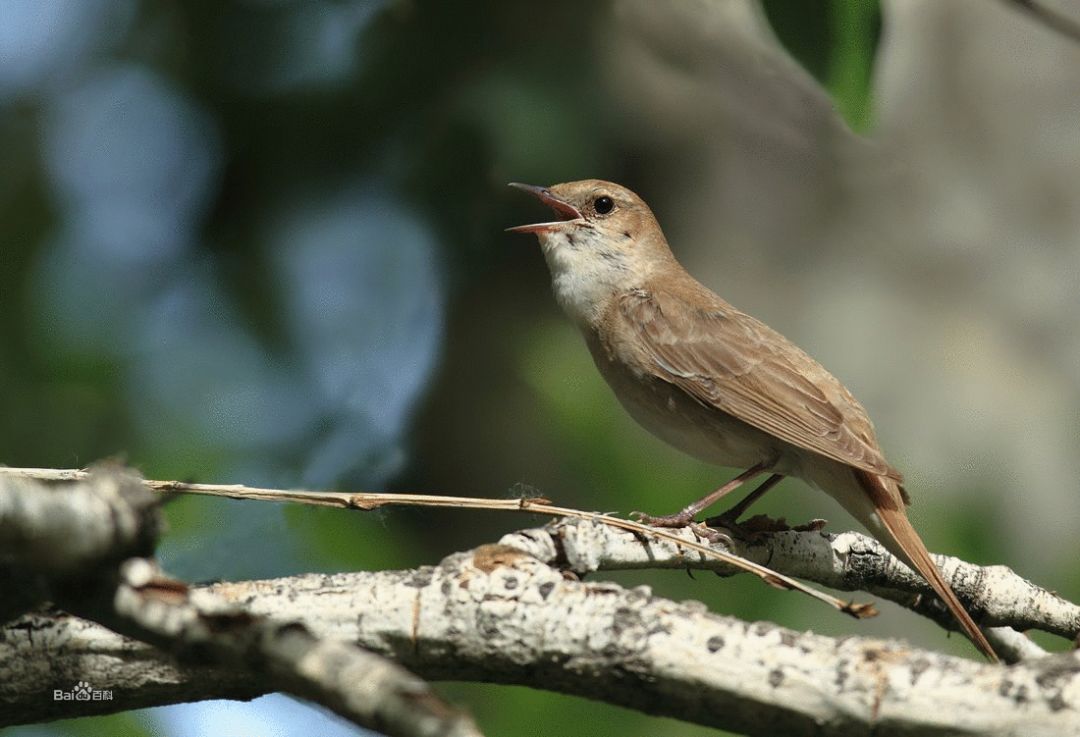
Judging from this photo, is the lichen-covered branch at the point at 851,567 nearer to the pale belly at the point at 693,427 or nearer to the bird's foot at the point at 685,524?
the bird's foot at the point at 685,524

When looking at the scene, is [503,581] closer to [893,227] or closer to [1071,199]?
[893,227]

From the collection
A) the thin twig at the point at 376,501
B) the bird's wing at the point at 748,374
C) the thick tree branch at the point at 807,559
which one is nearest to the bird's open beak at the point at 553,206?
the bird's wing at the point at 748,374

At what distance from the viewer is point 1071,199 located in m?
7.25

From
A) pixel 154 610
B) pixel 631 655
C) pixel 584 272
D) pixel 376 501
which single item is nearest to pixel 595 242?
pixel 584 272

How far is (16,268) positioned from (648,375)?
3537mm

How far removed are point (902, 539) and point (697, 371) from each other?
3.93 ft

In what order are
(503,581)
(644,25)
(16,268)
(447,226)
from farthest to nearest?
(644,25)
(447,226)
(16,268)
(503,581)

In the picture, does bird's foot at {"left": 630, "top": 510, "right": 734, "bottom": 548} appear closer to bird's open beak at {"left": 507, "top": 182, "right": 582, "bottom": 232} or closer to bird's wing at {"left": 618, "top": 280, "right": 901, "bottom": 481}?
bird's wing at {"left": 618, "top": 280, "right": 901, "bottom": 481}

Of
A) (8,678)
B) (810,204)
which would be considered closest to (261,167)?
(810,204)

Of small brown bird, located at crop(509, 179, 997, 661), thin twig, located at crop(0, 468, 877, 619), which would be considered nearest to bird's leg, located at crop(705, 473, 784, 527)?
small brown bird, located at crop(509, 179, 997, 661)

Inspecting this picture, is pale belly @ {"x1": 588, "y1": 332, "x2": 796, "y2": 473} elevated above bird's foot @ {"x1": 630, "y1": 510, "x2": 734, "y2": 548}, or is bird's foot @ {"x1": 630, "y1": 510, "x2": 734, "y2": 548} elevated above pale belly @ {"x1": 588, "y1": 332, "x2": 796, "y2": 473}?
pale belly @ {"x1": 588, "y1": 332, "x2": 796, "y2": 473}

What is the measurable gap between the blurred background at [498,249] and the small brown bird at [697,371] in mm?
197

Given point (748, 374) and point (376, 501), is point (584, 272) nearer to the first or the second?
point (748, 374)

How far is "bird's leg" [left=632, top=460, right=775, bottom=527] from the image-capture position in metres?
3.88
